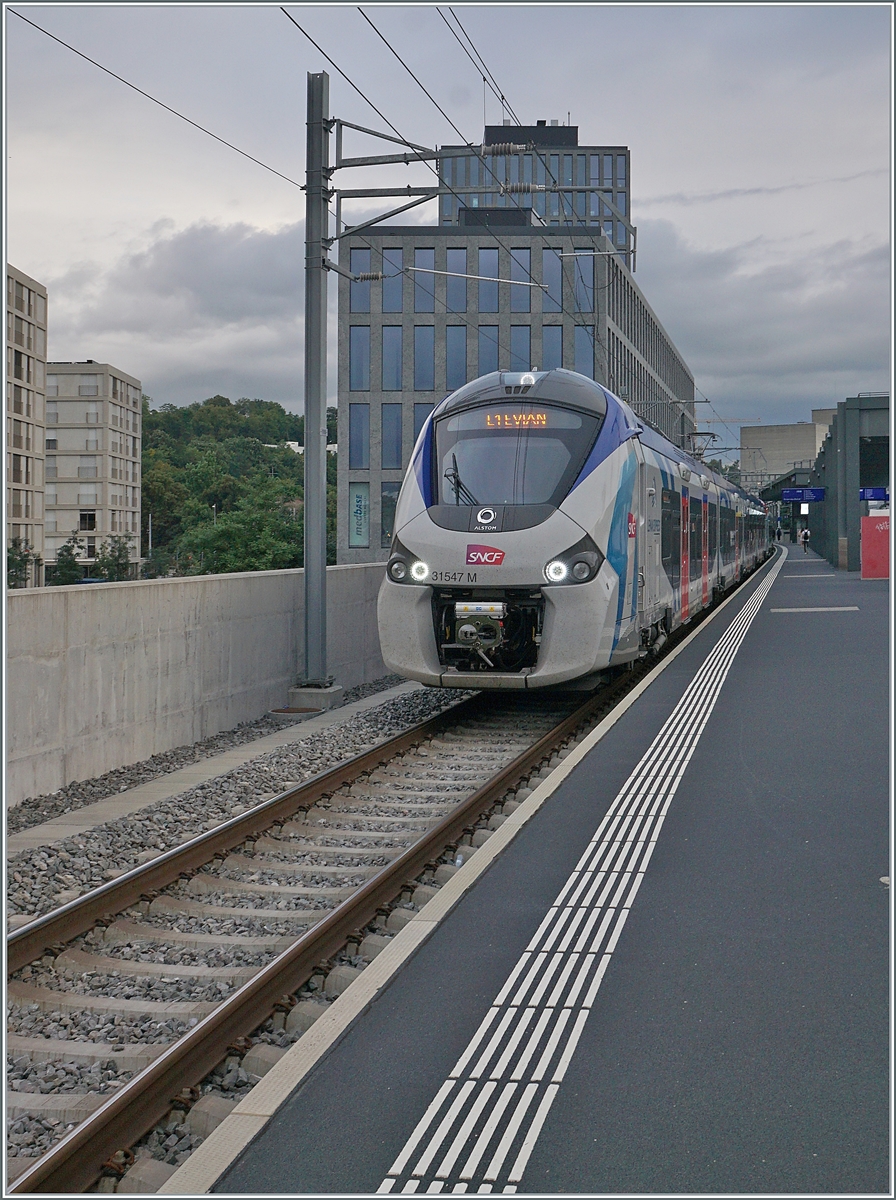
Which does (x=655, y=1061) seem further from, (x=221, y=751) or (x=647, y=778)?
(x=221, y=751)

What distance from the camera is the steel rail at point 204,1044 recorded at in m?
3.81

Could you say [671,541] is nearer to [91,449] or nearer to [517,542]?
[517,542]

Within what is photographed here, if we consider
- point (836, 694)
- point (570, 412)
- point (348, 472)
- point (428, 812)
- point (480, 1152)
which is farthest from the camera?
point (348, 472)

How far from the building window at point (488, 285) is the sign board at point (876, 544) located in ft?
78.1

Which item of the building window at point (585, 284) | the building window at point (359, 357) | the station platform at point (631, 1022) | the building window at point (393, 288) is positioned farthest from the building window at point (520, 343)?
the station platform at point (631, 1022)

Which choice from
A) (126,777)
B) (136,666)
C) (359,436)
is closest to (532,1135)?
(126,777)

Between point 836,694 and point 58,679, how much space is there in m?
8.35

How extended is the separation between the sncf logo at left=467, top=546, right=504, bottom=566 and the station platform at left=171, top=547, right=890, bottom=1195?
3113 millimetres

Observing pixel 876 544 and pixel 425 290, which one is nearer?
pixel 876 544

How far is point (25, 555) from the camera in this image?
50.2 metres

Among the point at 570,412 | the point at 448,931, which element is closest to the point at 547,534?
the point at 570,412

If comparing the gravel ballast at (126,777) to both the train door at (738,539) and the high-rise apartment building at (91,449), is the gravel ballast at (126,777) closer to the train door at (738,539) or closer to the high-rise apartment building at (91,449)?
the train door at (738,539)

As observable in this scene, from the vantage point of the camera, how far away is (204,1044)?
15.3 ft

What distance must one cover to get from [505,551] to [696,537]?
36.2 feet
